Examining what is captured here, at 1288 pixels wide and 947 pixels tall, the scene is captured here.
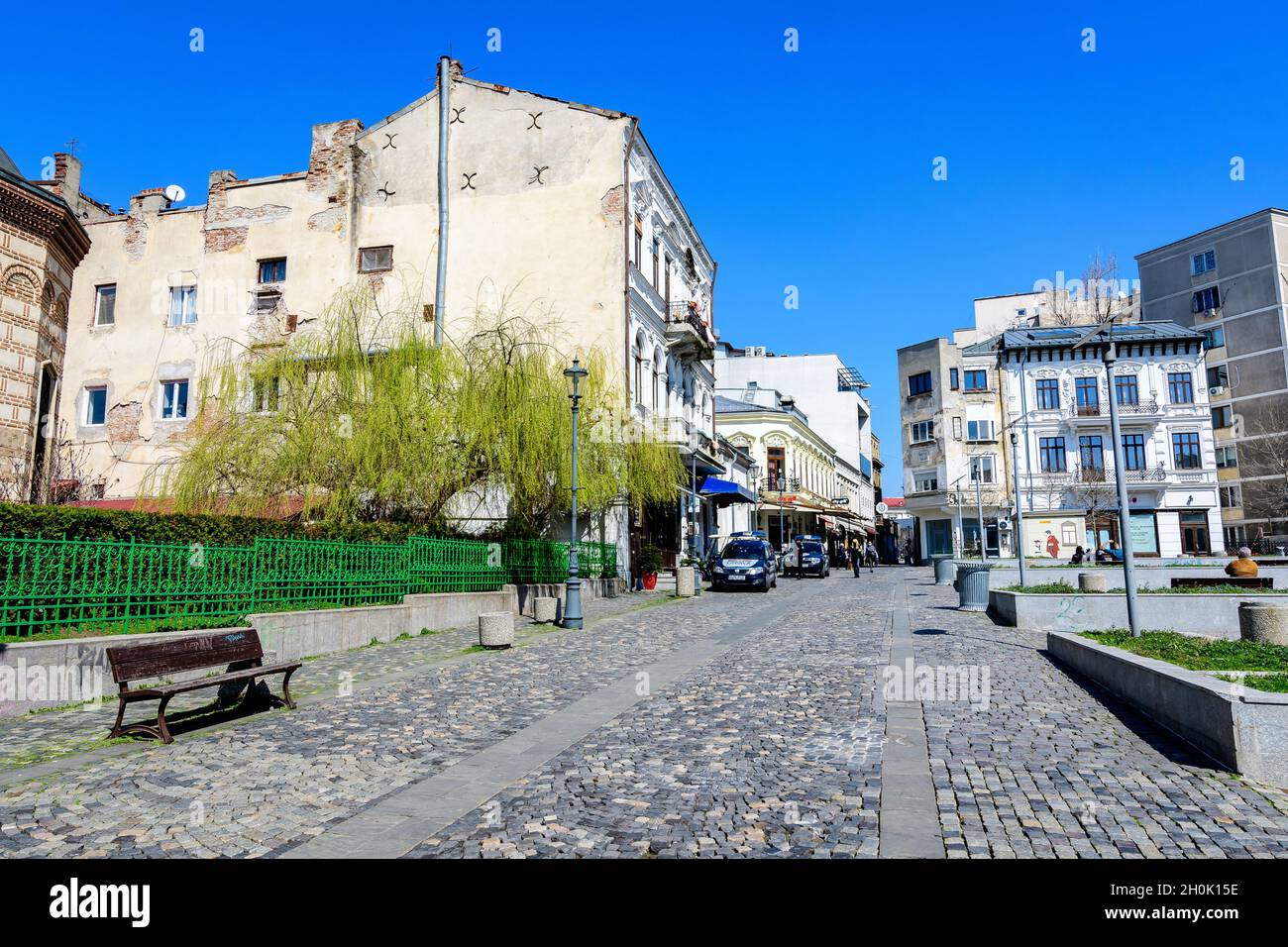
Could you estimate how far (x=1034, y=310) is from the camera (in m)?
69.7

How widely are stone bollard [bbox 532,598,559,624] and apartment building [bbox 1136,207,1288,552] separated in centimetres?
5106

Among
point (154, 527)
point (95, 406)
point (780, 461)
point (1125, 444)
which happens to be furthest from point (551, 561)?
point (1125, 444)

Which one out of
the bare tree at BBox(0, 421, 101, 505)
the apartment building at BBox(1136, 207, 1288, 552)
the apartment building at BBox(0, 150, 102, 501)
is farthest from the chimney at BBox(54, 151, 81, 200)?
the apartment building at BBox(1136, 207, 1288, 552)

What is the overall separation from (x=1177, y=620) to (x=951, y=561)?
2298cm

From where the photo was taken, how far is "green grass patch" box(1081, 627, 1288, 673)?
7.30 m

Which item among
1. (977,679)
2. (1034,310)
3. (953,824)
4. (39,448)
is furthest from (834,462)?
(953,824)

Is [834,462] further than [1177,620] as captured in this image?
Yes

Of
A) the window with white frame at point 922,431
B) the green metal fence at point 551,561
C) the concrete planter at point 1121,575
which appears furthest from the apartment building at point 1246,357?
the green metal fence at point 551,561

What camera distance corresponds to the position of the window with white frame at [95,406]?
32.1m

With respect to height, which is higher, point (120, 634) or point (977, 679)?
point (120, 634)

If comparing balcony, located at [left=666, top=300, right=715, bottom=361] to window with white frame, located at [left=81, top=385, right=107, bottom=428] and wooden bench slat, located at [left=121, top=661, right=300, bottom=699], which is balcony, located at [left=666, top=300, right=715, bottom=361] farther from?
wooden bench slat, located at [left=121, top=661, right=300, bottom=699]

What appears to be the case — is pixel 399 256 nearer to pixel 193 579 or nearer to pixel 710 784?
pixel 193 579
